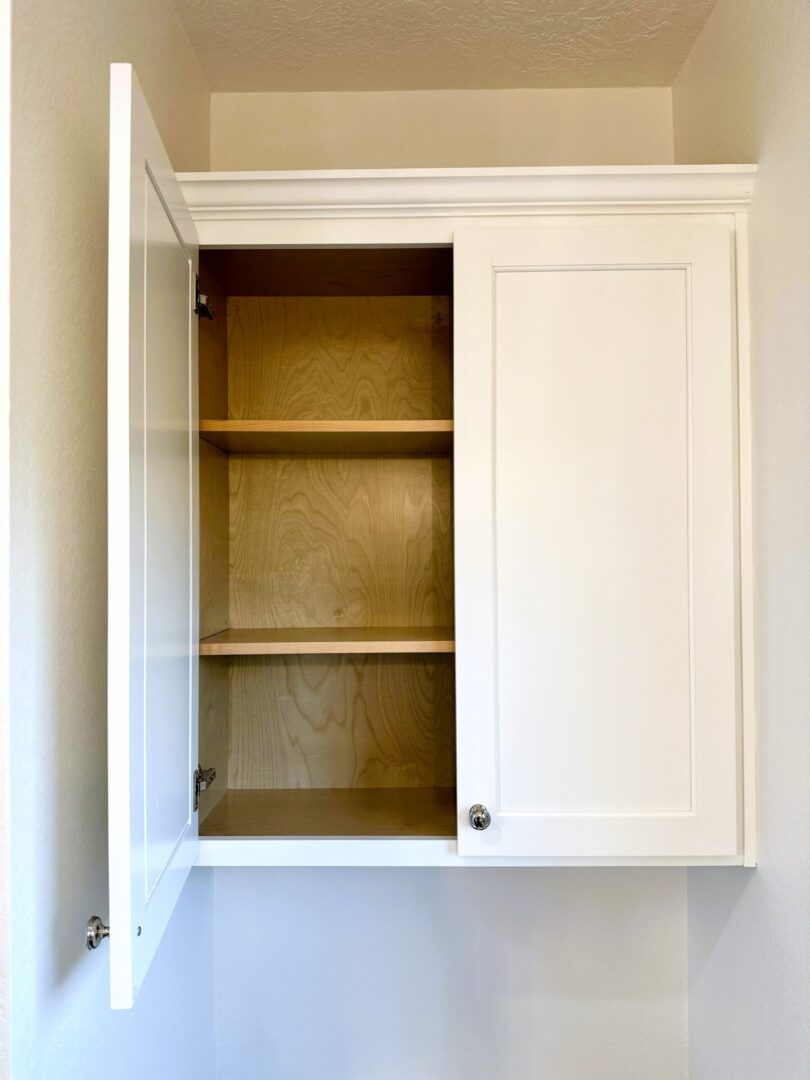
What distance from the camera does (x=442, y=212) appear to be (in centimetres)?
127

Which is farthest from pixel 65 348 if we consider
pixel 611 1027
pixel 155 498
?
pixel 611 1027

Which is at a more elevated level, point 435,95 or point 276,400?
point 435,95

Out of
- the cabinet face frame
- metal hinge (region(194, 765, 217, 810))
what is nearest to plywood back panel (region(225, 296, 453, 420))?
the cabinet face frame

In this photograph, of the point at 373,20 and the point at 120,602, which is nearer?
the point at 120,602

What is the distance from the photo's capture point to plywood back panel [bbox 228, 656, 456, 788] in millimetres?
1718

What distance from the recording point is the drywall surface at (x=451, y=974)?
1.67m

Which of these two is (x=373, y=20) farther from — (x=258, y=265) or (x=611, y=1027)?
(x=611, y=1027)

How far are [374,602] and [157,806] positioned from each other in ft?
2.76

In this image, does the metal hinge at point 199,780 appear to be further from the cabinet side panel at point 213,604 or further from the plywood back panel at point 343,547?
the plywood back panel at point 343,547

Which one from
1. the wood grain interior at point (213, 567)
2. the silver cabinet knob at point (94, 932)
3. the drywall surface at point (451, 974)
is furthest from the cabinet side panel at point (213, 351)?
the drywall surface at point (451, 974)

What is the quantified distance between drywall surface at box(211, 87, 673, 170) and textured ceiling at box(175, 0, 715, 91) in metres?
0.03

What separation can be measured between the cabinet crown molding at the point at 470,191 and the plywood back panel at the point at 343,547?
1.92ft

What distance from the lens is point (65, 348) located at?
36.6 inches

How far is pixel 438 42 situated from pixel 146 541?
4.02ft
